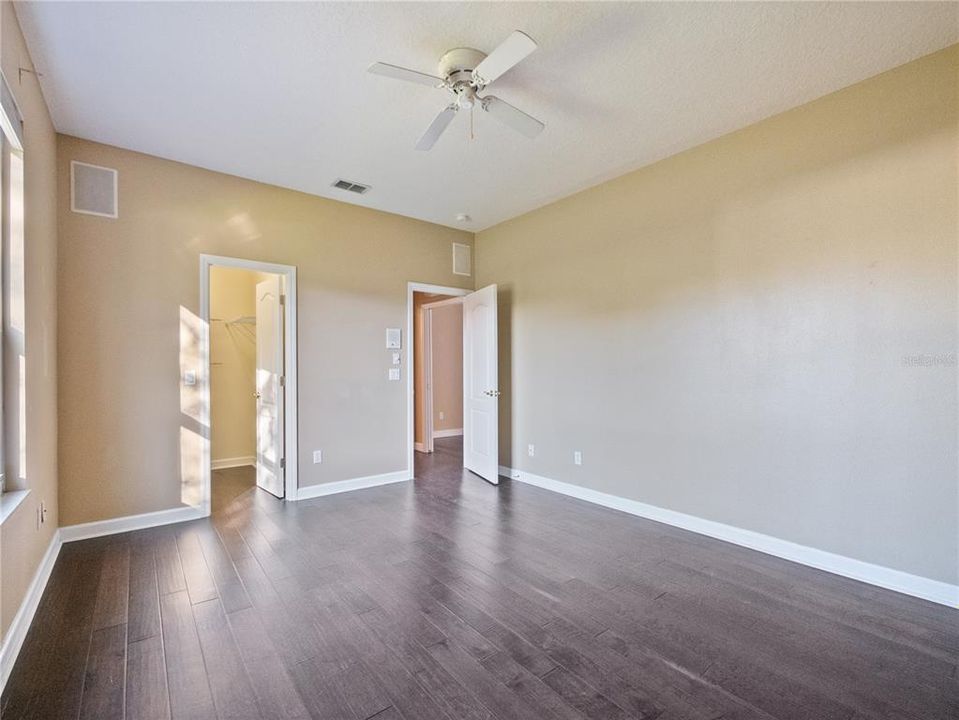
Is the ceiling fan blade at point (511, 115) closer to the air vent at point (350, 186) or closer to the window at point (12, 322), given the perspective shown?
the air vent at point (350, 186)

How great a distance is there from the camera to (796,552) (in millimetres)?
2891

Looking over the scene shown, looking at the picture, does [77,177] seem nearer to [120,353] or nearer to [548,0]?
[120,353]

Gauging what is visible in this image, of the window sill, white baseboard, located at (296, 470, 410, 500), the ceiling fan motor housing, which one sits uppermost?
the ceiling fan motor housing

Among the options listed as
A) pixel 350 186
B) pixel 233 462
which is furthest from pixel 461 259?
pixel 233 462

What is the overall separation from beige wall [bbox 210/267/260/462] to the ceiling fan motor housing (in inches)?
154

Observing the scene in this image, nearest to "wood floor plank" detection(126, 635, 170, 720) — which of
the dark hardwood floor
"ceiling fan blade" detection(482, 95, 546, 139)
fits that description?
the dark hardwood floor

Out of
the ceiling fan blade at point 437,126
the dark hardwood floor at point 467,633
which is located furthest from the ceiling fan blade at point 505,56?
the dark hardwood floor at point 467,633

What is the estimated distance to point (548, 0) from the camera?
6.75 feet

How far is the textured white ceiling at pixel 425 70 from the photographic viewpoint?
214 centimetres

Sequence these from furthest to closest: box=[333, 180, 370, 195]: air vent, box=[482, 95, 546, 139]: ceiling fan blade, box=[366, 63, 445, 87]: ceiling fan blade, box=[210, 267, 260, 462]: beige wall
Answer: box=[210, 267, 260, 462]: beige wall < box=[333, 180, 370, 195]: air vent < box=[482, 95, 546, 139]: ceiling fan blade < box=[366, 63, 445, 87]: ceiling fan blade

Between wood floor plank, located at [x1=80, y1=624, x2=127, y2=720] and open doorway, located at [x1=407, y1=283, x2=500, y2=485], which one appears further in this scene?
open doorway, located at [x1=407, y1=283, x2=500, y2=485]

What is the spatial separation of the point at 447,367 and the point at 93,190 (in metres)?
5.30

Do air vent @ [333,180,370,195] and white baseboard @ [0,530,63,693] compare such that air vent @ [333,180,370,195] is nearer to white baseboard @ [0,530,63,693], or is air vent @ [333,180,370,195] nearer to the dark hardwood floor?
the dark hardwood floor

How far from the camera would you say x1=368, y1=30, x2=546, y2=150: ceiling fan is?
2.04 metres
